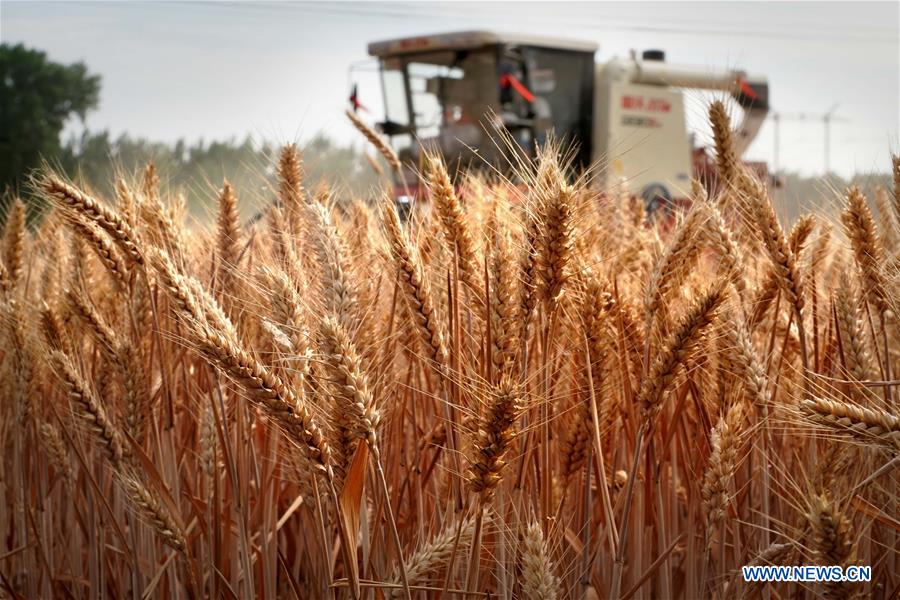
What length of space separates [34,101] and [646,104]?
76.0 ft

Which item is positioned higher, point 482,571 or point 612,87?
point 612,87

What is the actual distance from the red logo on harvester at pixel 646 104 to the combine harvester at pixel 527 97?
1 cm

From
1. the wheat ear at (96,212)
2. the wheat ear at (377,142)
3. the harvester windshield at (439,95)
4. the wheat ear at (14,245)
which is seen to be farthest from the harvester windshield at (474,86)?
the wheat ear at (96,212)

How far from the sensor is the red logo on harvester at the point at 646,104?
12.1m

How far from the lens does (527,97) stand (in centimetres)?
1012

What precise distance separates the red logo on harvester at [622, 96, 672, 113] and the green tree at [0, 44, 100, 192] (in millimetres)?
20016

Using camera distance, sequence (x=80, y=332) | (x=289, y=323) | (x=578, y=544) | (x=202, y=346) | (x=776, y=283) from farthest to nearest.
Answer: (x=80, y=332) < (x=776, y=283) < (x=578, y=544) < (x=289, y=323) < (x=202, y=346)

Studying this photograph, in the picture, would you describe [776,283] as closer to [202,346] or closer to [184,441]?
[202,346]

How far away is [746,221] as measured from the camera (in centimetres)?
195

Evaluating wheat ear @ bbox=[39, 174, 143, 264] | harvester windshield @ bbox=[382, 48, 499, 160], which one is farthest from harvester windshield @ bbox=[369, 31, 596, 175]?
wheat ear @ bbox=[39, 174, 143, 264]

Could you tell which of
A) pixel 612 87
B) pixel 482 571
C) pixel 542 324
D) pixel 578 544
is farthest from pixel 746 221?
pixel 612 87

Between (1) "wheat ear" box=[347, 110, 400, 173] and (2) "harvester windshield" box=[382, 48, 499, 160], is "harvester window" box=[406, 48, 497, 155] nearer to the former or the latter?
(2) "harvester windshield" box=[382, 48, 499, 160]

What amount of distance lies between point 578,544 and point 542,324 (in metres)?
0.39

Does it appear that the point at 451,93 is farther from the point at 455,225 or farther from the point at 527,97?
the point at 455,225
